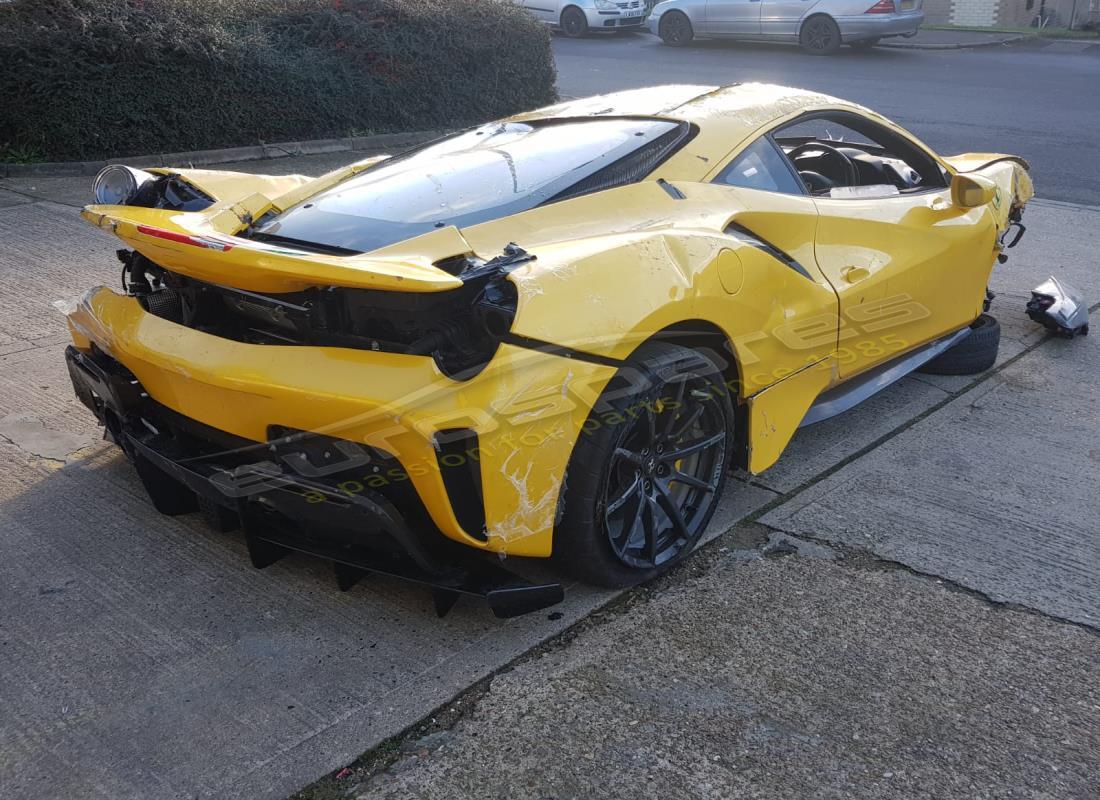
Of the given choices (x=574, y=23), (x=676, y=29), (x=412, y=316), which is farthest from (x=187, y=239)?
(x=574, y=23)

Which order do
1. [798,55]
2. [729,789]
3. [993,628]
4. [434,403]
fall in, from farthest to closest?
[798,55]
[993,628]
[434,403]
[729,789]

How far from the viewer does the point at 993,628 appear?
10.0 ft

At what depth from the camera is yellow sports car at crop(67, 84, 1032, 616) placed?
2717 mm

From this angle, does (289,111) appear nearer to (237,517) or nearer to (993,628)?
(237,517)

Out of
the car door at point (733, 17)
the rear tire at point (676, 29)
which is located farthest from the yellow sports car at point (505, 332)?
the rear tire at point (676, 29)

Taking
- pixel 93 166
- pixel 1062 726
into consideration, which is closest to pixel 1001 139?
pixel 93 166

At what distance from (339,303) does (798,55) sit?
54.6 ft

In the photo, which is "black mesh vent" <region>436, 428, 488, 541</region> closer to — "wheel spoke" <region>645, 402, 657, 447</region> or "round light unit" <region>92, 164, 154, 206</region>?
"wheel spoke" <region>645, 402, 657, 447</region>

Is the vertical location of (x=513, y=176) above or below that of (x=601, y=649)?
above

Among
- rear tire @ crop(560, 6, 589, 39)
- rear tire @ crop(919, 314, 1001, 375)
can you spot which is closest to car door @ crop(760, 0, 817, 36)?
rear tire @ crop(560, 6, 589, 39)

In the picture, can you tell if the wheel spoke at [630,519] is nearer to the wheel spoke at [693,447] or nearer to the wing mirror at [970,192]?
the wheel spoke at [693,447]

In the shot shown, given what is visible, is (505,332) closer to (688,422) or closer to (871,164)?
(688,422)

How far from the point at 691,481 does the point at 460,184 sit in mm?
1246

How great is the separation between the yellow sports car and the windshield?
1 centimetres
